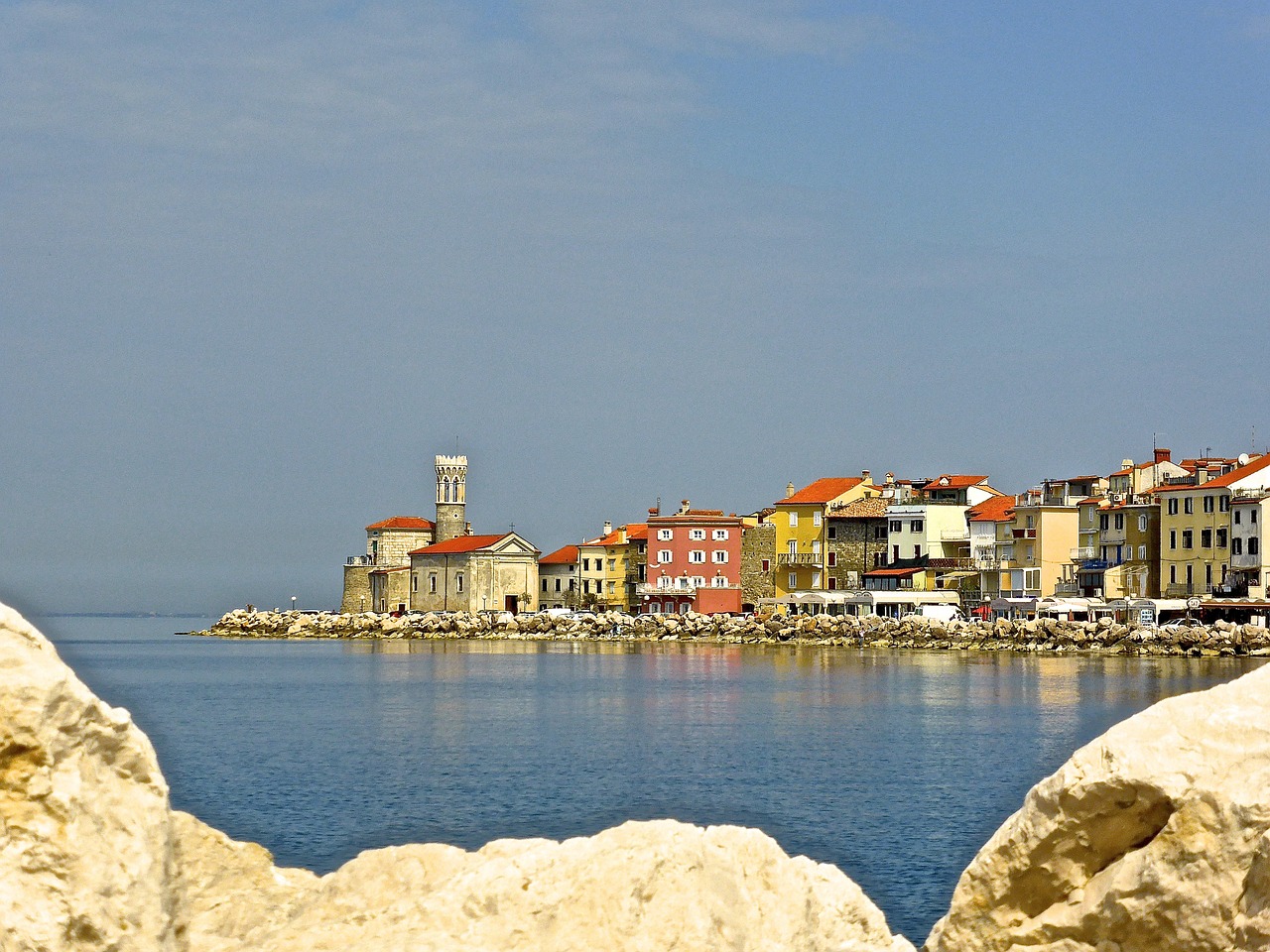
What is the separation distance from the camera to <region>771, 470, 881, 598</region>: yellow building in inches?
3580

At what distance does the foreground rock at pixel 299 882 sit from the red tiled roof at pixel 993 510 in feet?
250

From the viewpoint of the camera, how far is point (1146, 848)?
5.71 m

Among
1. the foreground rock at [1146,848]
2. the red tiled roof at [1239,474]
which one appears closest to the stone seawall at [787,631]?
the red tiled roof at [1239,474]

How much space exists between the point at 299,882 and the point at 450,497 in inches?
4407

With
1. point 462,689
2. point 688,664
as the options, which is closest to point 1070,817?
point 462,689

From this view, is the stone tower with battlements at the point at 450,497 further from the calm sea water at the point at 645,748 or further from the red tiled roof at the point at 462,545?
the calm sea water at the point at 645,748

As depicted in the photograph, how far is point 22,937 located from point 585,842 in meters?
2.00

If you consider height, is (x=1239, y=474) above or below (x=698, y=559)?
above

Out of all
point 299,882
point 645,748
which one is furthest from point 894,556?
point 299,882

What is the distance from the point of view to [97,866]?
4215mm

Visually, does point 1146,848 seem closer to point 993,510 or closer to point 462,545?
point 993,510

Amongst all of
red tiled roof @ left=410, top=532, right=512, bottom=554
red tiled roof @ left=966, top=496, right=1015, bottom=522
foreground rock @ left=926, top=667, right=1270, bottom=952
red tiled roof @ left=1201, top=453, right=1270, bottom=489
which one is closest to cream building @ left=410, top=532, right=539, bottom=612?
red tiled roof @ left=410, top=532, right=512, bottom=554

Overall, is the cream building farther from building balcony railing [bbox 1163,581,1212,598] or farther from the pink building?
building balcony railing [bbox 1163,581,1212,598]

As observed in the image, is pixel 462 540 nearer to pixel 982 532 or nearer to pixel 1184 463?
pixel 982 532
